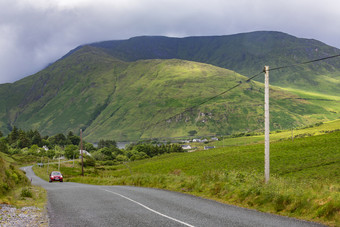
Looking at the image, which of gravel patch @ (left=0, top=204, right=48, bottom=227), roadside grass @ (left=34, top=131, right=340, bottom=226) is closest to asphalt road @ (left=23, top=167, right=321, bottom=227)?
gravel patch @ (left=0, top=204, right=48, bottom=227)

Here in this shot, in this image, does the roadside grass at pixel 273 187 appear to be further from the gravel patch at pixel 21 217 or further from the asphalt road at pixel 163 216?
the gravel patch at pixel 21 217

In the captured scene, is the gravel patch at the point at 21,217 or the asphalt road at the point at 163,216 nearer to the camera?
the asphalt road at the point at 163,216

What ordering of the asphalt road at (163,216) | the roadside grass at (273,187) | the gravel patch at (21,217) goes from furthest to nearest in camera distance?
the roadside grass at (273,187) < the gravel patch at (21,217) < the asphalt road at (163,216)

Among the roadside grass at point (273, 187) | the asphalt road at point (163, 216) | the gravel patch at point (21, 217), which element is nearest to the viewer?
the asphalt road at point (163, 216)

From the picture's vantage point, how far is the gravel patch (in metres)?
13.2

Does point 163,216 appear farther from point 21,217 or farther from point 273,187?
point 273,187

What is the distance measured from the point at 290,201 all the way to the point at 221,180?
27.5ft

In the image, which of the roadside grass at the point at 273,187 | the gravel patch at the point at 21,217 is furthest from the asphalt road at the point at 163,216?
the roadside grass at the point at 273,187

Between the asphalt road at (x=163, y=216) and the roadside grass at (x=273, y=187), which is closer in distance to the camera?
the asphalt road at (x=163, y=216)

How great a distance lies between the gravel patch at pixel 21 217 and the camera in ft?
43.4

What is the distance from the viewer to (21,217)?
47.7ft

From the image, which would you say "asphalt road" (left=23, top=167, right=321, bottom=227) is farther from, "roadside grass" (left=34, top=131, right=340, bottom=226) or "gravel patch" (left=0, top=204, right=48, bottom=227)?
"roadside grass" (left=34, top=131, right=340, bottom=226)

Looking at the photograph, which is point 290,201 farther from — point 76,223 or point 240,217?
point 76,223

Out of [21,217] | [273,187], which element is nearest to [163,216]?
[21,217]
